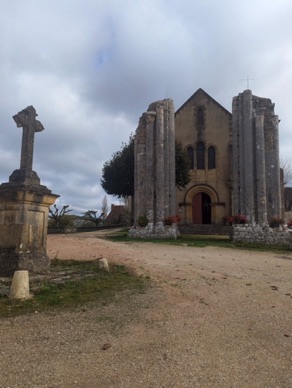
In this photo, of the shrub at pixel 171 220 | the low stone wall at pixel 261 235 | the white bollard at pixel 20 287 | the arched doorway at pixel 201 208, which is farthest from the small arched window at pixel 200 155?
the white bollard at pixel 20 287

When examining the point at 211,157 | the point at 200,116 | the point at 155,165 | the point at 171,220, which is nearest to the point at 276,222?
the point at 171,220

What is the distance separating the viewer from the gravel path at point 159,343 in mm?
2691

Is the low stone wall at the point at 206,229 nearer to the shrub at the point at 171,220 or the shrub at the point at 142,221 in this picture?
the shrub at the point at 171,220

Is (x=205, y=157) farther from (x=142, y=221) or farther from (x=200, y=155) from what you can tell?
(x=142, y=221)

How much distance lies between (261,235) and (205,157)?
12.9 meters

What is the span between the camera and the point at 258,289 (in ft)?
19.5

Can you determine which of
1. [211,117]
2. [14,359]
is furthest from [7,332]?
[211,117]

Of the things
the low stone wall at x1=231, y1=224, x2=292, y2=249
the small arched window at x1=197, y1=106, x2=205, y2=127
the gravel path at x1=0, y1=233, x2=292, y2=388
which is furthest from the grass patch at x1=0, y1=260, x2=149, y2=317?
the small arched window at x1=197, y1=106, x2=205, y2=127

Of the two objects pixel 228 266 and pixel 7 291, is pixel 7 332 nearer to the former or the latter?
pixel 7 291

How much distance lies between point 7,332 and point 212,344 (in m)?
2.19

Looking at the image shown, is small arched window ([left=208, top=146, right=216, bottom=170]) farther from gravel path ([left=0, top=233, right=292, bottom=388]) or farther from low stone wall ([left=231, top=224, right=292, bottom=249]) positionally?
gravel path ([left=0, top=233, right=292, bottom=388])

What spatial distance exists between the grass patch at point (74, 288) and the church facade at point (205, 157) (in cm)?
2066

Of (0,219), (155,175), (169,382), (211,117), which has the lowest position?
(169,382)

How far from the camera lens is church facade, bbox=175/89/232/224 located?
27.3 meters
